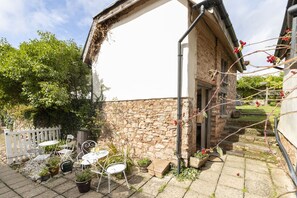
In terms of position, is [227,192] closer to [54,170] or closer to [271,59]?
[271,59]

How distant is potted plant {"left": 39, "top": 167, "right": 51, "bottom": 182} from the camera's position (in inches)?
175

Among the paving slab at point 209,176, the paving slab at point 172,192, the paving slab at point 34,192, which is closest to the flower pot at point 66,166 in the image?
the paving slab at point 34,192

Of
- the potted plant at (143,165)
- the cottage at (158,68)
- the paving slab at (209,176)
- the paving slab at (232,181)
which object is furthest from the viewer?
the potted plant at (143,165)

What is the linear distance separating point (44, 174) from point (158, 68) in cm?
482

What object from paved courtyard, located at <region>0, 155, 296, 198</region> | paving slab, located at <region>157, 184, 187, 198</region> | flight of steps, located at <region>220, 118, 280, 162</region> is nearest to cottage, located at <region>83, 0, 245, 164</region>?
flight of steps, located at <region>220, 118, 280, 162</region>

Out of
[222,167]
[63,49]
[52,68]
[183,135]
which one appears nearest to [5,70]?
[52,68]

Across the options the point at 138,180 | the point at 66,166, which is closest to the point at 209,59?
the point at 138,180

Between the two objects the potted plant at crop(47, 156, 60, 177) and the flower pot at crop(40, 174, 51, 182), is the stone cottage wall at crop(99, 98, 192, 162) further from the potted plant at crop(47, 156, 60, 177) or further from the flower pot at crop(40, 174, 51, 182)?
the flower pot at crop(40, 174, 51, 182)

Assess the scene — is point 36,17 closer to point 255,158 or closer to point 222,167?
point 222,167

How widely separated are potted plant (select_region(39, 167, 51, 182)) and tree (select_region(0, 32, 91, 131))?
8.54 ft

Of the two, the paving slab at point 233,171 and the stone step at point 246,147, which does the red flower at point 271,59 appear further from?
the stone step at point 246,147

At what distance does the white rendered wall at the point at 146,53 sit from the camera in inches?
185

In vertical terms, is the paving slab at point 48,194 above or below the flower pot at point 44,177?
below

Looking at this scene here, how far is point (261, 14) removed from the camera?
7.39 feet
